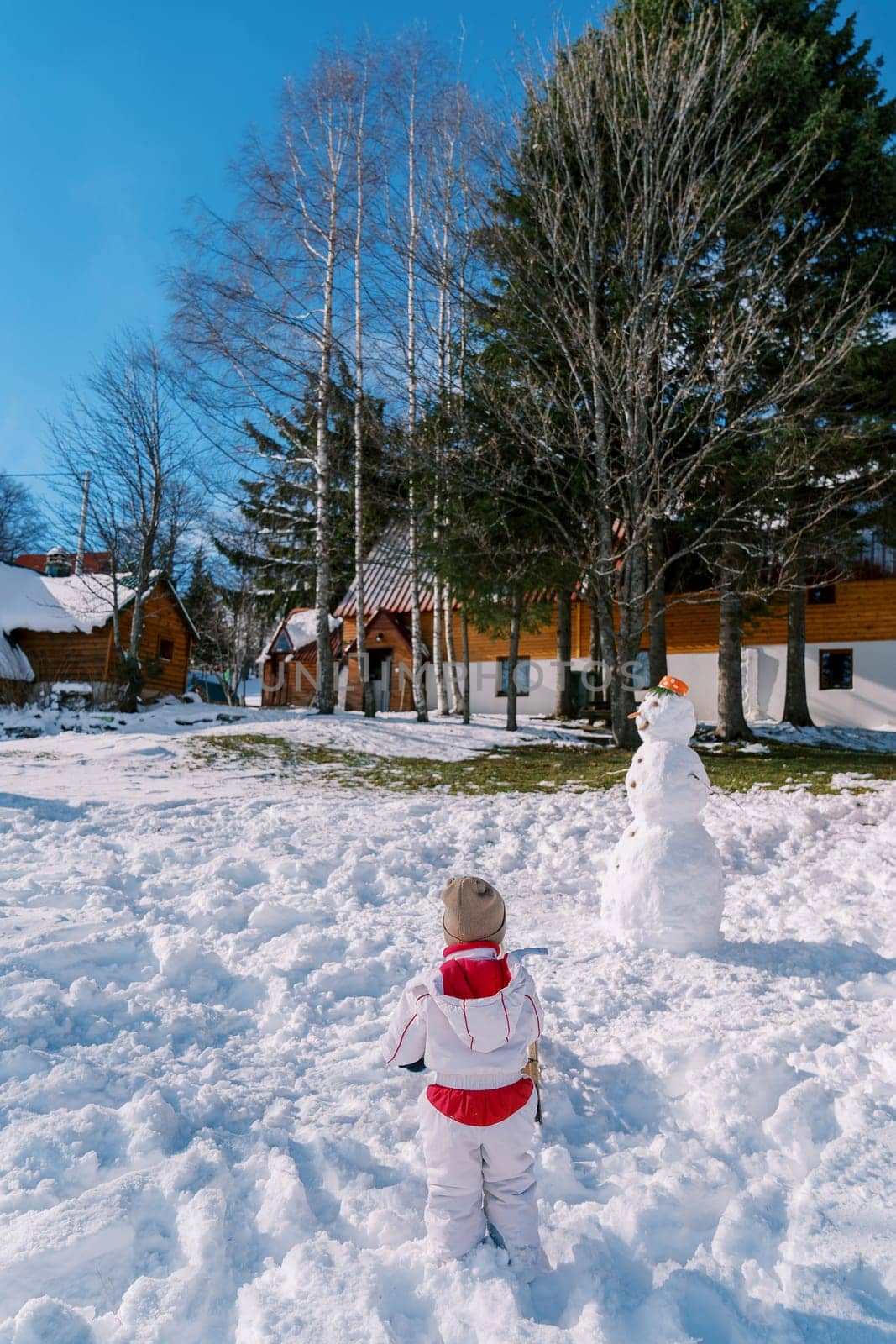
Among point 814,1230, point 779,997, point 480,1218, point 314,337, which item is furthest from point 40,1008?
point 314,337

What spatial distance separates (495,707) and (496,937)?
79.8 ft

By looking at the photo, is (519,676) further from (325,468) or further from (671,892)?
(671,892)

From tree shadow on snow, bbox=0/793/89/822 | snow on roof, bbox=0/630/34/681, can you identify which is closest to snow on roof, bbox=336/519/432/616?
snow on roof, bbox=0/630/34/681

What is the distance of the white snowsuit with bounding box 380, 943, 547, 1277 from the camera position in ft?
8.40

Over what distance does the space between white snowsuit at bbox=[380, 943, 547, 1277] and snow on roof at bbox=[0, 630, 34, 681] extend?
24.5 metres

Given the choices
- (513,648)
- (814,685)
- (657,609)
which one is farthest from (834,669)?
(513,648)

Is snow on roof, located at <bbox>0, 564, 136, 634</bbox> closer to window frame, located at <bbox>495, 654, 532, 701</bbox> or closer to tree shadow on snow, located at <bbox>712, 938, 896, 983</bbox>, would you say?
window frame, located at <bbox>495, 654, 532, 701</bbox>

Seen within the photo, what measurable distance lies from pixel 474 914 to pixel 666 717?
3117mm

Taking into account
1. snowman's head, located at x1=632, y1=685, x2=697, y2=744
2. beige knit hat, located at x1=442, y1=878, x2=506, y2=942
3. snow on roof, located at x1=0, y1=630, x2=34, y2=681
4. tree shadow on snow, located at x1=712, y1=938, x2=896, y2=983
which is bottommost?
tree shadow on snow, located at x1=712, y1=938, x2=896, y2=983

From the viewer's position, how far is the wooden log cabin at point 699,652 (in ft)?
76.3

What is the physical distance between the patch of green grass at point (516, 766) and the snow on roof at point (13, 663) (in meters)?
12.1

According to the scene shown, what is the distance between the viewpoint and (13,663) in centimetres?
2492

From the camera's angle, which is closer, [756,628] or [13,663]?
[756,628]

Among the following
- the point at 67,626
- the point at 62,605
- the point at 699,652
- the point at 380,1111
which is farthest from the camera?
the point at 62,605
